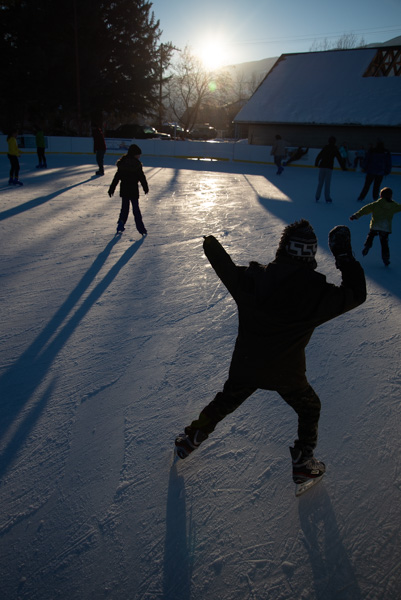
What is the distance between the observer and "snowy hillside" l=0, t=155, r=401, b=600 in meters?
1.59

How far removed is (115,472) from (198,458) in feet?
1.49

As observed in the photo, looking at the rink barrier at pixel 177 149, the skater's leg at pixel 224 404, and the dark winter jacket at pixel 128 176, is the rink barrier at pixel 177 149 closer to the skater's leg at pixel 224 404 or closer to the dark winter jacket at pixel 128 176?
the dark winter jacket at pixel 128 176

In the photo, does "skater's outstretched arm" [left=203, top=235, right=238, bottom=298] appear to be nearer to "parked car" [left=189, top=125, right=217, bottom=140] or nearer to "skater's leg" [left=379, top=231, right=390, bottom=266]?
"skater's leg" [left=379, top=231, right=390, bottom=266]

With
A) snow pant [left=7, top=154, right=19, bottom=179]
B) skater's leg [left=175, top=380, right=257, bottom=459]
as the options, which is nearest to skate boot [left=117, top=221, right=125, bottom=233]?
skater's leg [left=175, top=380, right=257, bottom=459]

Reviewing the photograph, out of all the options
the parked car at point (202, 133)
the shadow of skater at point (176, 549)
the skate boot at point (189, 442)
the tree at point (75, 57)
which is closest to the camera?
the shadow of skater at point (176, 549)

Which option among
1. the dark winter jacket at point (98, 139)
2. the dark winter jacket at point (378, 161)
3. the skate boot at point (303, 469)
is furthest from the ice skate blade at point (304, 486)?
the dark winter jacket at point (98, 139)

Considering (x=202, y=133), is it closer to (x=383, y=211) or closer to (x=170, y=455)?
(x=383, y=211)

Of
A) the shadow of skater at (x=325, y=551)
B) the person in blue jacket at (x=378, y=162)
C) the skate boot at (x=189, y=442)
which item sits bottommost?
the shadow of skater at (x=325, y=551)

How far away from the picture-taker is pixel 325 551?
1685 millimetres

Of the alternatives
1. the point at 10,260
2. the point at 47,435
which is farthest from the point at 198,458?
the point at 10,260

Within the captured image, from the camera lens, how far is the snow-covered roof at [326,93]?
22125 mm

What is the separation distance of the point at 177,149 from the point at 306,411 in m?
23.0

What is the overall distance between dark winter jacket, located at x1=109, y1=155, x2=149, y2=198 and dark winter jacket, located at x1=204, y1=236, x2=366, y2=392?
4674 millimetres

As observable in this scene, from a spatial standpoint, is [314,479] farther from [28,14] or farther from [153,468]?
[28,14]
